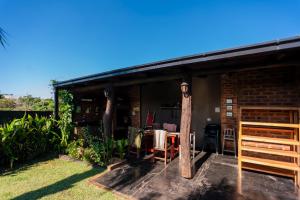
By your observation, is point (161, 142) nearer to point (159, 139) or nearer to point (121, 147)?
point (159, 139)

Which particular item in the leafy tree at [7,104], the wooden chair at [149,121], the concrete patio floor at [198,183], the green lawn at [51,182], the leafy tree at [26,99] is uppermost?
the leafy tree at [26,99]

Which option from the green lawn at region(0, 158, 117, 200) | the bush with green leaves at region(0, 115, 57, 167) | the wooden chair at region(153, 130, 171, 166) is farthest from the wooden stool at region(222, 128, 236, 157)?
the bush with green leaves at region(0, 115, 57, 167)

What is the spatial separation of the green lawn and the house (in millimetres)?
1480

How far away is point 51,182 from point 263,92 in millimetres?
5388

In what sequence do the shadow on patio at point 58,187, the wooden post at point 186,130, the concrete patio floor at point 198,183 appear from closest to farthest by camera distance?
1. the concrete patio floor at point 198,183
2. the shadow on patio at point 58,187
3. the wooden post at point 186,130

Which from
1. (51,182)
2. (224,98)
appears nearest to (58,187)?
(51,182)

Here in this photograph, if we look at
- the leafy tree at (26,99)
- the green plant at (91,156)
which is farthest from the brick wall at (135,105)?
the leafy tree at (26,99)

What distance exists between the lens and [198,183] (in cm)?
319

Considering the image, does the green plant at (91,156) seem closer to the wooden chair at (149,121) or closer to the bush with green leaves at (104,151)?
the bush with green leaves at (104,151)

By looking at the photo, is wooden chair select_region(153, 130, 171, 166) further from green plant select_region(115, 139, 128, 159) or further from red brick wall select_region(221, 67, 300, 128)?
red brick wall select_region(221, 67, 300, 128)

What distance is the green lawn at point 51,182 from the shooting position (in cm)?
293

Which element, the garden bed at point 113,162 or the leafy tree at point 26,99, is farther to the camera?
the leafy tree at point 26,99

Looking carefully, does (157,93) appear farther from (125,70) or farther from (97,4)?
(97,4)

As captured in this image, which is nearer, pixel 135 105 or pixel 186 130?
pixel 186 130
